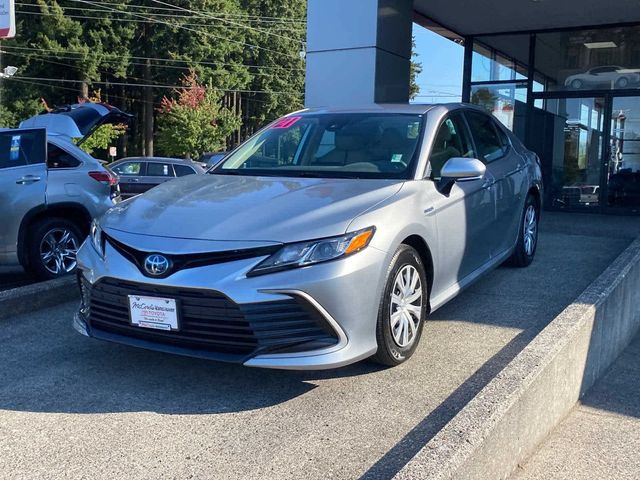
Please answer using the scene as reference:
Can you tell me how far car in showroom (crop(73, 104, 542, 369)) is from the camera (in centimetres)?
336

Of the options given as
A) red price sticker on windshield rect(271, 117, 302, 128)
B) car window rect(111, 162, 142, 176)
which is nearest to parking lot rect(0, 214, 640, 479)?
red price sticker on windshield rect(271, 117, 302, 128)

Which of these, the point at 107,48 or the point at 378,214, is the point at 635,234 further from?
the point at 107,48

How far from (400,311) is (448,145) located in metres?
1.63

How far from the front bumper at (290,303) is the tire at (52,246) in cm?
332

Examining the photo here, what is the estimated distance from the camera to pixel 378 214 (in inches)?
145

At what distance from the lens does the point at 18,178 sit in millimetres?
6328

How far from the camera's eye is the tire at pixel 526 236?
20.4ft

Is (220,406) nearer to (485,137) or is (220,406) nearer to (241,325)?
(241,325)

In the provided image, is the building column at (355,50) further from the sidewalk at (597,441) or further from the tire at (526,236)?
the sidewalk at (597,441)

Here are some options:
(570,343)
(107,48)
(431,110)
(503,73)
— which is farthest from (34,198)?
(107,48)

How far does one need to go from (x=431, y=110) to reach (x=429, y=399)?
2.28 meters

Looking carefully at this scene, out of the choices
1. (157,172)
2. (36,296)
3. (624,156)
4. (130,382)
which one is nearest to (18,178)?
(36,296)

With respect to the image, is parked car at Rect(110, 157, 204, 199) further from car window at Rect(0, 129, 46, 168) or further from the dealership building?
car window at Rect(0, 129, 46, 168)

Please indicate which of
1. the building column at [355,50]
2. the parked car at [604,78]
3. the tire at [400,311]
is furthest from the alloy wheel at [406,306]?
the parked car at [604,78]
